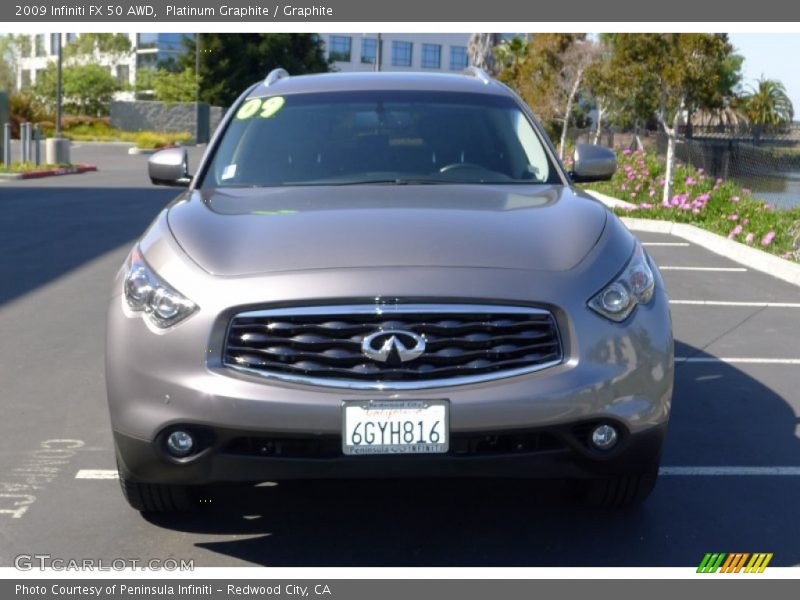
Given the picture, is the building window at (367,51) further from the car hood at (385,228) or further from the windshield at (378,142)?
the car hood at (385,228)

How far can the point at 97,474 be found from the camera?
5148 millimetres

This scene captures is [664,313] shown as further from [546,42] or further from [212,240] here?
[546,42]

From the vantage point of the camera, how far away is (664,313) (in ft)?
13.7

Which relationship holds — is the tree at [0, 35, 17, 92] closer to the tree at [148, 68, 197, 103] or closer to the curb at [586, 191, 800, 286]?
the tree at [148, 68, 197, 103]

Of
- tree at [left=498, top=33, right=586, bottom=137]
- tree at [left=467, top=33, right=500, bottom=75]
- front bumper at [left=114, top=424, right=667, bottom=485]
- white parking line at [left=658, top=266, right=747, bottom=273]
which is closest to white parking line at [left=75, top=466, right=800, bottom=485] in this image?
front bumper at [left=114, top=424, right=667, bottom=485]

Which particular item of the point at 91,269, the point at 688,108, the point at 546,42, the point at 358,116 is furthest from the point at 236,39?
the point at 358,116

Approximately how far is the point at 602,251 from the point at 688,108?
17903 millimetres

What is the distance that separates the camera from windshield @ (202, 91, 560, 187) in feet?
17.6

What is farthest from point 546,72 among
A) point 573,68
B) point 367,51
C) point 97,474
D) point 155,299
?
point 367,51

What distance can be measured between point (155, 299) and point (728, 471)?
8.69 ft

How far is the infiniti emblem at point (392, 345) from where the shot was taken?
12.5ft

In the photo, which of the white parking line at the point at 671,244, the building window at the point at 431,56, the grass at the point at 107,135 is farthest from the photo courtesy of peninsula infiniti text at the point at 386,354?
the building window at the point at 431,56

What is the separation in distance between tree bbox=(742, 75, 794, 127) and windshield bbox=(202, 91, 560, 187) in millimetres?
82858

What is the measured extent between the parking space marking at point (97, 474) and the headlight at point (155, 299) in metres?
1.23
